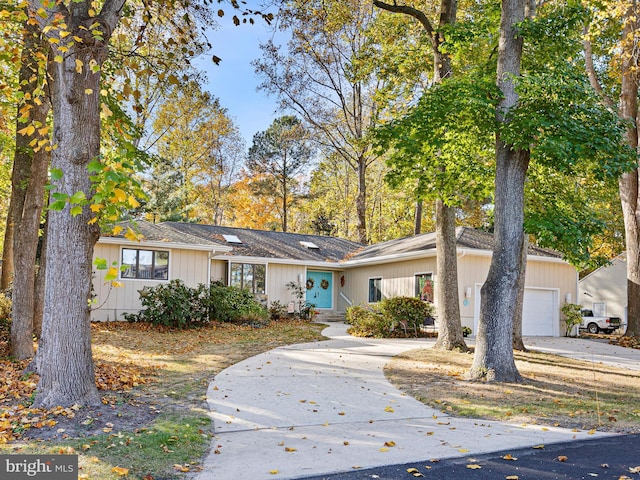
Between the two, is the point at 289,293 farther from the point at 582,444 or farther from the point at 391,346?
the point at 582,444

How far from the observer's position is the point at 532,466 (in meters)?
4.56

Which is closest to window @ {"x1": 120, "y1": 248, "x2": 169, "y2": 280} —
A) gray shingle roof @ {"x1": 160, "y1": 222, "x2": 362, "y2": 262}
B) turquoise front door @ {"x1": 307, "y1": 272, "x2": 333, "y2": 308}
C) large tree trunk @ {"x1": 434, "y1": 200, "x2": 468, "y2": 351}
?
gray shingle roof @ {"x1": 160, "y1": 222, "x2": 362, "y2": 262}

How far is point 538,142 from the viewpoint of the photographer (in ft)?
27.4

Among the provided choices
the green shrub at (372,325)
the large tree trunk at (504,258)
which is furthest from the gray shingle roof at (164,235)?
the large tree trunk at (504,258)

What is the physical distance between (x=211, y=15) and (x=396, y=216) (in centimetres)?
2735

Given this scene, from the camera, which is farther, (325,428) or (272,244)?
(272,244)

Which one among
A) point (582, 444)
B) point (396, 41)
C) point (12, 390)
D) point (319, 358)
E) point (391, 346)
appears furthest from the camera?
point (396, 41)

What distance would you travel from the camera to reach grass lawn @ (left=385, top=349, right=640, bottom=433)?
653cm

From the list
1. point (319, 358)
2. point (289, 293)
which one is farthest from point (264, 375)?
Result: point (289, 293)

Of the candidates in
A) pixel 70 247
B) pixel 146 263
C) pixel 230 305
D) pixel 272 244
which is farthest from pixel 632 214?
pixel 70 247

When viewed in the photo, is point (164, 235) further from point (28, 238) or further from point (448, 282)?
point (448, 282)

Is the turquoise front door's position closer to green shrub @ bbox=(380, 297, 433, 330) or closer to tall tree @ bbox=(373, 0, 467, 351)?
green shrub @ bbox=(380, 297, 433, 330)

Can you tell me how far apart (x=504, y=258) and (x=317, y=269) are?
14.6 metres

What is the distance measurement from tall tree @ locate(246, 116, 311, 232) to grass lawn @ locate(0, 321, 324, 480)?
1004 inches
